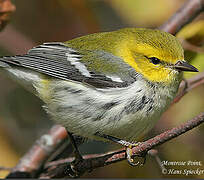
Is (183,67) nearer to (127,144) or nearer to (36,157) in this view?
(127,144)

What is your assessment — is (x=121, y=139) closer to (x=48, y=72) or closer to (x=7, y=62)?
(x=48, y=72)

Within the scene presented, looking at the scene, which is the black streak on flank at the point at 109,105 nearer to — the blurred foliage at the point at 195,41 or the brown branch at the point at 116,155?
the brown branch at the point at 116,155

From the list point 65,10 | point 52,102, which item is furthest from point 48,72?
point 65,10

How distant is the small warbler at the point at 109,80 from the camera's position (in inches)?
119

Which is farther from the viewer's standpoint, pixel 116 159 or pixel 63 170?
pixel 63 170

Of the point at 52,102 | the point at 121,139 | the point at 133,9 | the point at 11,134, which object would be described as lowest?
the point at 11,134

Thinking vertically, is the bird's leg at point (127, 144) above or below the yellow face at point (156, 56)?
below

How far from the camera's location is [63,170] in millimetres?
3119

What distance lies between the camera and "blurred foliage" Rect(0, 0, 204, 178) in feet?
12.3

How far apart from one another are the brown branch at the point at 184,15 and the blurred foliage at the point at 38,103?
14 centimetres

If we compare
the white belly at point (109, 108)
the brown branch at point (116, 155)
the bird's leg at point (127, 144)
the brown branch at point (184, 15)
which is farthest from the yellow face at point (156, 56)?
the brown branch at point (184, 15)

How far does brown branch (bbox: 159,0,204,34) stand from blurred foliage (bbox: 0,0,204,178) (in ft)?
0.46

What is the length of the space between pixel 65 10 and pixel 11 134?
4.98 ft

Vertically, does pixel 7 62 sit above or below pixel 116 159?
above
